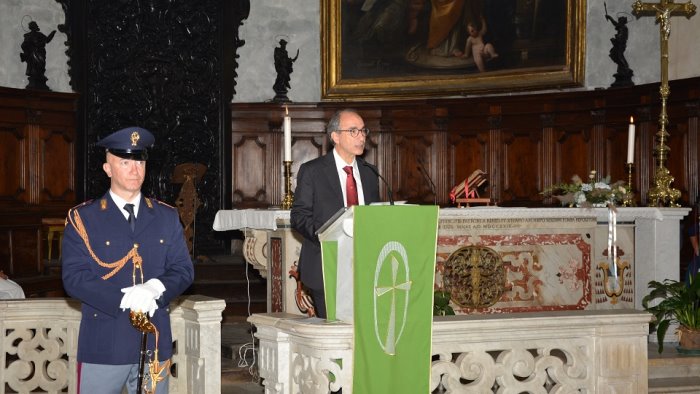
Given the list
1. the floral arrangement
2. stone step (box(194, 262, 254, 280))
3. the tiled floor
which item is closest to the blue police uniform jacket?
the tiled floor

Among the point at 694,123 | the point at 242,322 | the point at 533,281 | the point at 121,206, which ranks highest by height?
the point at 694,123

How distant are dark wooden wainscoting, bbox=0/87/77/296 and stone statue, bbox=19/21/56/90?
209 mm

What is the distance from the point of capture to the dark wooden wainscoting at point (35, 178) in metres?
11.1

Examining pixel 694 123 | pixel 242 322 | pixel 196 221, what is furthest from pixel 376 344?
pixel 196 221

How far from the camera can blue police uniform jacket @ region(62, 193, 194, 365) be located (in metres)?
3.75

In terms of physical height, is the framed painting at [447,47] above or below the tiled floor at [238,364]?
above

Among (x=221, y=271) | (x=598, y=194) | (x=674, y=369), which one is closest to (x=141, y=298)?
(x=674, y=369)

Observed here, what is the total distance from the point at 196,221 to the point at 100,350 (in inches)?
352

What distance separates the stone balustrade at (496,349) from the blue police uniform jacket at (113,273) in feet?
1.87

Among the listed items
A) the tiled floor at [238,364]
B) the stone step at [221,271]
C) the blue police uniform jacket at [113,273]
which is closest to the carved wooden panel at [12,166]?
the stone step at [221,271]

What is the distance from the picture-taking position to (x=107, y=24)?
41.0ft

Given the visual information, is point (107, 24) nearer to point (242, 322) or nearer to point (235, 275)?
point (235, 275)

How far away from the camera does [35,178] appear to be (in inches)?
458

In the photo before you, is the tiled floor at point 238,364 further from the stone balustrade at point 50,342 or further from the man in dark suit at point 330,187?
the man in dark suit at point 330,187
